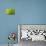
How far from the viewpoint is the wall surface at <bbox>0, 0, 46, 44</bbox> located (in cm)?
297

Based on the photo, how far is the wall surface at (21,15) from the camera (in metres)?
2.97

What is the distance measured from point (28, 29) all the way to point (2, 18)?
2.29 ft

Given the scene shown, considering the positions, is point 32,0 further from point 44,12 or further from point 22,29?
point 22,29

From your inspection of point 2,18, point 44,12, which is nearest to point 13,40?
point 2,18

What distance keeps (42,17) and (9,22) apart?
833mm

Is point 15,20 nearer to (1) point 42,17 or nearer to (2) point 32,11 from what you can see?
(2) point 32,11

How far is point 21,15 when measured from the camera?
2988mm

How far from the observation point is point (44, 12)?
9.87ft

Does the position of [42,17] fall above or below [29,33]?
above

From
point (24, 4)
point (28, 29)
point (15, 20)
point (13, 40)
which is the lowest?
point (13, 40)

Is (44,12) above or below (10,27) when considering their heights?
above

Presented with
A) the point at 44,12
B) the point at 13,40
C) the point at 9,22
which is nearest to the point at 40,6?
the point at 44,12

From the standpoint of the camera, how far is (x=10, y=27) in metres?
2.97

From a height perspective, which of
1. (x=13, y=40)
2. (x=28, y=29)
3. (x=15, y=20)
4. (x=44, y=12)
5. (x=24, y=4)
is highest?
→ (x=24, y=4)
